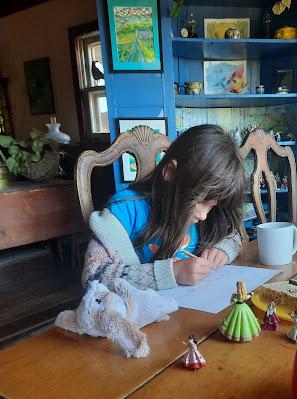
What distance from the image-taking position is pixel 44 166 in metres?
2.19

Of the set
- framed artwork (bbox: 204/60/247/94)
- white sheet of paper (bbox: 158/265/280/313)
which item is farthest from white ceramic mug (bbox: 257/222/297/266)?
framed artwork (bbox: 204/60/247/94)

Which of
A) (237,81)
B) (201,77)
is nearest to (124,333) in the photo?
(201,77)

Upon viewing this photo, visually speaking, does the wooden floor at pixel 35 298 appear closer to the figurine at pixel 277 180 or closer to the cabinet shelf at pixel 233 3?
the figurine at pixel 277 180

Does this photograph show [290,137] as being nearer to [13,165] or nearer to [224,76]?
[224,76]

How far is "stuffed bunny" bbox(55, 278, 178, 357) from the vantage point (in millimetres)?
479

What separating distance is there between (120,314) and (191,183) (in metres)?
0.36

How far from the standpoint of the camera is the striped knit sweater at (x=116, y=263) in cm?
70

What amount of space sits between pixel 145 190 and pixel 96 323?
0.47m

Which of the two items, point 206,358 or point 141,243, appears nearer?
point 206,358

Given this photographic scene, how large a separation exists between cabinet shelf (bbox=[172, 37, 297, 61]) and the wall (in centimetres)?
111

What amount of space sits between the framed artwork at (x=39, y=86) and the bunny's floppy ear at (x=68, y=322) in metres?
3.38

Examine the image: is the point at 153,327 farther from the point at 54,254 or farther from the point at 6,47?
the point at 6,47

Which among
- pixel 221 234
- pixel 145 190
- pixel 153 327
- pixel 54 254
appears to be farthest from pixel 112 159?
pixel 54 254

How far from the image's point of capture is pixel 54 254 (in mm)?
2791
